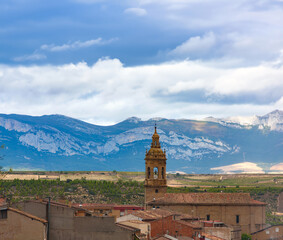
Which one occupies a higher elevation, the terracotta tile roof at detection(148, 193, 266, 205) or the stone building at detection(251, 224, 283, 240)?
the terracotta tile roof at detection(148, 193, 266, 205)

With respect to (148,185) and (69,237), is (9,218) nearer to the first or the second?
(69,237)

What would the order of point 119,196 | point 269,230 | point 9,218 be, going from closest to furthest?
point 9,218, point 269,230, point 119,196

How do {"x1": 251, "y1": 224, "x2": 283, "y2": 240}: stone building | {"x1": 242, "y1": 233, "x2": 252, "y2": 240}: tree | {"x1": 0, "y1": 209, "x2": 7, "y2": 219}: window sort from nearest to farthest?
{"x1": 0, "y1": 209, "x2": 7, "y2": 219}: window → {"x1": 242, "y1": 233, "x2": 252, "y2": 240}: tree → {"x1": 251, "y1": 224, "x2": 283, "y2": 240}: stone building

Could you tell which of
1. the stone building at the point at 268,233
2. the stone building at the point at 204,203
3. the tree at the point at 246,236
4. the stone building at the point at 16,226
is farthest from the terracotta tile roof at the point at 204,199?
the stone building at the point at 16,226

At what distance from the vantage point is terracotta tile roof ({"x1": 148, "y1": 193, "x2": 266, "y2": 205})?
382ft

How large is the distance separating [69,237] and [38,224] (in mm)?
4793

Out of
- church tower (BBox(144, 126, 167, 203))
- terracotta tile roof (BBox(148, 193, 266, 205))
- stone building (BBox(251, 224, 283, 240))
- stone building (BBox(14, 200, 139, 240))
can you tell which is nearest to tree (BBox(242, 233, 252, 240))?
stone building (BBox(251, 224, 283, 240))

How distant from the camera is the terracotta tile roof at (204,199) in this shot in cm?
11650

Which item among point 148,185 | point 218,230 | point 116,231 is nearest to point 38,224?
point 116,231

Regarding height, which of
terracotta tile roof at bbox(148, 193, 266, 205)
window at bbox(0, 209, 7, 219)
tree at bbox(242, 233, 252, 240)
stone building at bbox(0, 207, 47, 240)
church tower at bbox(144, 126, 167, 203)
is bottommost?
tree at bbox(242, 233, 252, 240)

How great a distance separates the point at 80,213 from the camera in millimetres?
65375

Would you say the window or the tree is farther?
the tree

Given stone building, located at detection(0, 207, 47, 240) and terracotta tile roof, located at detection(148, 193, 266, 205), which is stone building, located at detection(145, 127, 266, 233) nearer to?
terracotta tile roof, located at detection(148, 193, 266, 205)

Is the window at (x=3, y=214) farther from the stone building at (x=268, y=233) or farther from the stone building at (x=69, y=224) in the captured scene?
the stone building at (x=268, y=233)
